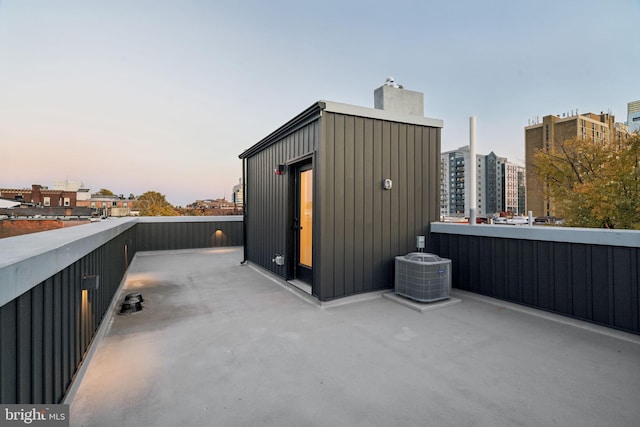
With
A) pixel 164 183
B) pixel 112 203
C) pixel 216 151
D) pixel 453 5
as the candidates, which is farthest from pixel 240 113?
pixel 112 203

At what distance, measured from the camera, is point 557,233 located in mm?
3357

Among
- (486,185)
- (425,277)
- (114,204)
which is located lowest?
(425,277)

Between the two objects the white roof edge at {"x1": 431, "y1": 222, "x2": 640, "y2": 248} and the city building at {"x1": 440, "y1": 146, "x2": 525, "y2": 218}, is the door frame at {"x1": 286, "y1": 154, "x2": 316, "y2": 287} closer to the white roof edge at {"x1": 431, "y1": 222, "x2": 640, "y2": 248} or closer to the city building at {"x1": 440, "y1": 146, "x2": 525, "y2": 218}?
the white roof edge at {"x1": 431, "y1": 222, "x2": 640, "y2": 248}

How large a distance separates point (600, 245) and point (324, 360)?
310cm

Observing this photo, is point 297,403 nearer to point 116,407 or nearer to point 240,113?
point 116,407

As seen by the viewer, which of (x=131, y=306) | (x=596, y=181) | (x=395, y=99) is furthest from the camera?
(x=596, y=181)

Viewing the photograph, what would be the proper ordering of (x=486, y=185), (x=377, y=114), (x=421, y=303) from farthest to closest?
1. (x=486, y=185)
2. (x=377, y=114)
3. (x=421, y=303)

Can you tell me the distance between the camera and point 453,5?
806 centimetres

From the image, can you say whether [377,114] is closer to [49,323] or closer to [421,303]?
[421,303]

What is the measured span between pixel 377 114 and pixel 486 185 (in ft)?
304

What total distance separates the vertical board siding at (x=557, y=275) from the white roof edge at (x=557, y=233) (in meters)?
0.06

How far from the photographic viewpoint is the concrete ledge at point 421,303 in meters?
3.72

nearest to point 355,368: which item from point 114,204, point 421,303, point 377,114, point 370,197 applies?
point 421,303

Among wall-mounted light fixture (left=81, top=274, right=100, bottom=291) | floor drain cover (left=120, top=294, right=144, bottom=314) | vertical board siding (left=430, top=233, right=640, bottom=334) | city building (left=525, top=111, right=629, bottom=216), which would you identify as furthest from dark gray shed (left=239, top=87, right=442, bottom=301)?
city building (left=525, top=111, right=629, bottom=216)
